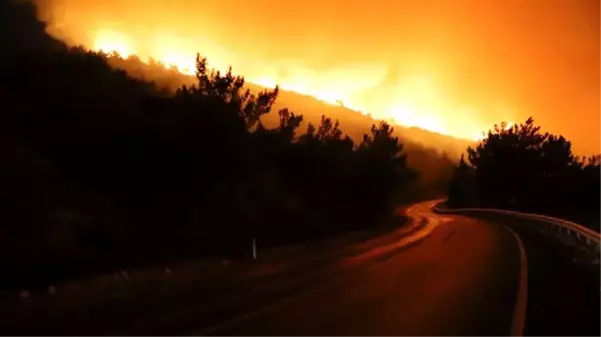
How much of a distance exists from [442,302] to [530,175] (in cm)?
8015

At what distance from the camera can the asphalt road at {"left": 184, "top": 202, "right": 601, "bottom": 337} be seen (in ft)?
34.0

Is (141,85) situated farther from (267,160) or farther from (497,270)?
(497,270)

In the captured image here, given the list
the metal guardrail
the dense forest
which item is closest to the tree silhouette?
the metal guardrail

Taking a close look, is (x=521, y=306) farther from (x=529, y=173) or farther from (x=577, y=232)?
(x=529, y=173)

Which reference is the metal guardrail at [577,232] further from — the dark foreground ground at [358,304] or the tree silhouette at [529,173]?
the tree silhouette at [529,173]

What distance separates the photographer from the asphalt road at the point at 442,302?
10359 mm

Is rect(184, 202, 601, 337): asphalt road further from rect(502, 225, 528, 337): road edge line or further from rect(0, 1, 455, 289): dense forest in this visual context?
rect(0, 1, 455, 289): dense forest

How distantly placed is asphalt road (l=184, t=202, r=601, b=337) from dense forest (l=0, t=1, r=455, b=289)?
198 inches

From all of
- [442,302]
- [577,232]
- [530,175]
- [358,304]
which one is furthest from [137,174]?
[530,175]

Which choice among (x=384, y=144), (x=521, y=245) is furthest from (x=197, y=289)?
(x=384, y=144)

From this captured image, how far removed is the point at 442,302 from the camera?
43.8 feet

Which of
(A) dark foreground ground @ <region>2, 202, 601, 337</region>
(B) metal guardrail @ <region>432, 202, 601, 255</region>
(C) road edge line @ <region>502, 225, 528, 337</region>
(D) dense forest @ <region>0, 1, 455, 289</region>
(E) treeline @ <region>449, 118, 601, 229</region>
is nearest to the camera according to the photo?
(C) road edge line @ <region>502, 225, 528, 337</region>

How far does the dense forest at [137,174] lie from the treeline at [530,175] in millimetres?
49528

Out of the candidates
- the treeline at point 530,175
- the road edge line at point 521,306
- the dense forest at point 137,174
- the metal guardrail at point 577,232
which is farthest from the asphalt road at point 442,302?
the treeline at point 530,175
